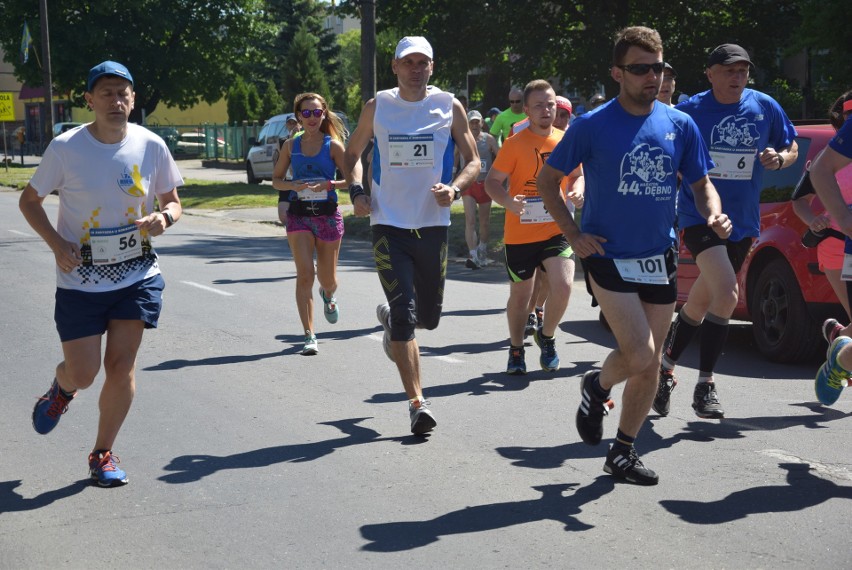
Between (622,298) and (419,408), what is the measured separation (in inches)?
61.3

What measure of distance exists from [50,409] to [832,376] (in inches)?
155

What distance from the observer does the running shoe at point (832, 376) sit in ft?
20.0

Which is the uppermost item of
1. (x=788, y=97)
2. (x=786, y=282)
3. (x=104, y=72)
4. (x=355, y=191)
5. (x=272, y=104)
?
(x=272, y=104)

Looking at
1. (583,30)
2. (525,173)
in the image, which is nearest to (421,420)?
(525,173)

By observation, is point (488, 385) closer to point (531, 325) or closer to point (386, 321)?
point (386, 321)

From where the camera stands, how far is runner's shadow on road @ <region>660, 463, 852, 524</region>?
5.08 metres

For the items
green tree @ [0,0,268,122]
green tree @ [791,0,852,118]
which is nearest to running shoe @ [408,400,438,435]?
green tree @ [791,0,852,118]

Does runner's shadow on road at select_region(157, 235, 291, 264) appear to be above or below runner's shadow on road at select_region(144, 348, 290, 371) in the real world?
below

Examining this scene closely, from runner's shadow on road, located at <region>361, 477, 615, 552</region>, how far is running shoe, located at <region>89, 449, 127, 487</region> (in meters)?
1.37

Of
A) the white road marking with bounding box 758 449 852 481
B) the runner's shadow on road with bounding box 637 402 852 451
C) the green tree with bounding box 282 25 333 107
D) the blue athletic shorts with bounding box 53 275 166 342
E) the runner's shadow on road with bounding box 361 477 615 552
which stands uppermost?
the green tree with bounding box 282 25 333 107

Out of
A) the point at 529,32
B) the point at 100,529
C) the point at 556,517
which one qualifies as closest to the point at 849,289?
the point at 556,517

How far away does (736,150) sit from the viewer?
22.8 feet

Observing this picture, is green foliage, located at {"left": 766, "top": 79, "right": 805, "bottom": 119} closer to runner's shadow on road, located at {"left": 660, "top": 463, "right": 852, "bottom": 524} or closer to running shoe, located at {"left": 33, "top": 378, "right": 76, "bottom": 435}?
runner's shadow on road, located at {"left": 660, "top": 463, "right": 852, "bottom": 524}

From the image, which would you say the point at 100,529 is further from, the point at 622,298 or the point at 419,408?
the point at 622,298
